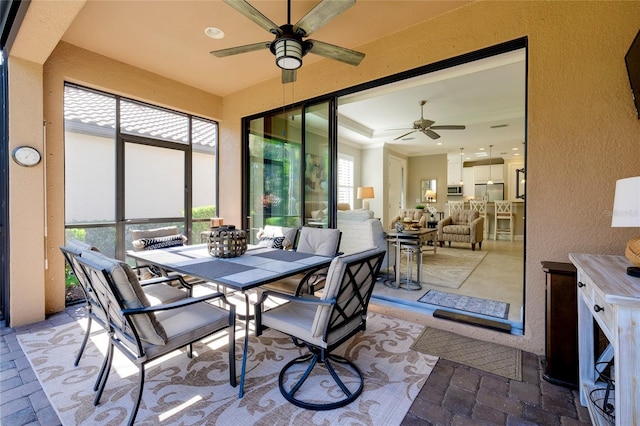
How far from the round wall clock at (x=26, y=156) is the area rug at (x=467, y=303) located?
4.49m

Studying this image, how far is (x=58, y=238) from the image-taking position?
3.35 m

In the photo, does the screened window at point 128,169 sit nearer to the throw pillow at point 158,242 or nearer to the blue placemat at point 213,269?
the throw pillow at point 158,242

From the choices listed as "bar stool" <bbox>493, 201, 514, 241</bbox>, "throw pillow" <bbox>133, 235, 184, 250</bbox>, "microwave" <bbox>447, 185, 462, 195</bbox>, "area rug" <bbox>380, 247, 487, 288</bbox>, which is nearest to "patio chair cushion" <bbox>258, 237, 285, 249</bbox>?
"throw pillow" <bbox>133, 235, 184, 250</bbox>

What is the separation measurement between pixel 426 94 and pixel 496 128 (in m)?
2.84

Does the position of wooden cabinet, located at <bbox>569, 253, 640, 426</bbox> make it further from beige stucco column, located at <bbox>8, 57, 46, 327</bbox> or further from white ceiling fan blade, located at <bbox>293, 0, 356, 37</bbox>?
beige stucco column, located at <bbox>8, 57, 46, 327</bbox>

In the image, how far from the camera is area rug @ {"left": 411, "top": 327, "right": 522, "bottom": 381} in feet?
7.07

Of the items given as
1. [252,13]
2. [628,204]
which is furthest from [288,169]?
[628,204]

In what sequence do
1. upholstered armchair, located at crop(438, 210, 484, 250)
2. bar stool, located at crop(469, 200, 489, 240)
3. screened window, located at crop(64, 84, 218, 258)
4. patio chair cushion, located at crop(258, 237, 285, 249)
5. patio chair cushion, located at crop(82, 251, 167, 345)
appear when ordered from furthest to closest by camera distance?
bar stool, located at crop(469, 200, 489, 240)
upholstered armchair, located at crop(438, 210, 484, 250)
screened window, located at crop(64, 84, 218, 258)
patio chair cushion, located at crop(258, 237, 285, 249)
patio chair cushion, located at crop(82, 251, 167, 345)

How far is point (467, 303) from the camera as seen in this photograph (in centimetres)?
338

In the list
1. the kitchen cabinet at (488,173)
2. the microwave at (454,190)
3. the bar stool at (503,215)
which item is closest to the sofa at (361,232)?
the bar stool at (503,215)

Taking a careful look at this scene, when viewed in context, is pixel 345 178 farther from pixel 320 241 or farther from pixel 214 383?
pixel 214 383

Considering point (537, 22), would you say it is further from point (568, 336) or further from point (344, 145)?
point (344, 145)

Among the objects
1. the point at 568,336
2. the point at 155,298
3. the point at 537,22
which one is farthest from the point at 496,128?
the point at 155,298

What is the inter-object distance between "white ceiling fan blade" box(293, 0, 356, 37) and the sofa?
269 cm
